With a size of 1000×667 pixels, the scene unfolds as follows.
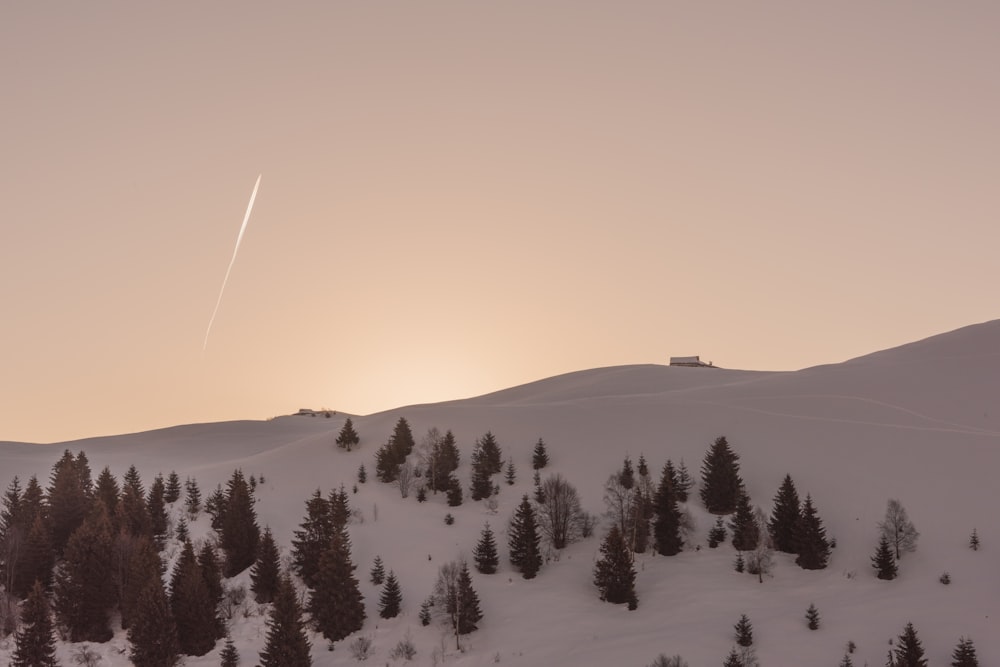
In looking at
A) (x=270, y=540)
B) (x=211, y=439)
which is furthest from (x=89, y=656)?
(x=211, y=439)

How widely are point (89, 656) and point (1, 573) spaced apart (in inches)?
702

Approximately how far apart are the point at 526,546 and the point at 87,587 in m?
34.4

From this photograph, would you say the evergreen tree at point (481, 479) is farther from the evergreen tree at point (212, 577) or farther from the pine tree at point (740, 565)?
the pine tree at point (740, 565)

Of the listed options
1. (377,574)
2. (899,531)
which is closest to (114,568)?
(377,574)

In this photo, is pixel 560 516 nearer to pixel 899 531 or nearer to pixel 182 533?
pixel 899 531

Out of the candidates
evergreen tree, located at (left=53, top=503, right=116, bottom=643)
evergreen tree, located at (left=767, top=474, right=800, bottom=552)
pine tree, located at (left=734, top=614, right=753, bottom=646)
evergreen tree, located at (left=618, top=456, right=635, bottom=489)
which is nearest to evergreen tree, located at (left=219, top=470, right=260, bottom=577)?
evergreen tree, located at (left=53, top=503, right=116, bottom=643)

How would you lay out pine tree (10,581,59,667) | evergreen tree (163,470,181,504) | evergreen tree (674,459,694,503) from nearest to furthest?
pine tree (10,581,59,667) < evergreen tree (674,459,694,503) < evergreen tree (163,470,181,504)

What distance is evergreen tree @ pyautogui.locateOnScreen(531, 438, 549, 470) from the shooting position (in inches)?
3438

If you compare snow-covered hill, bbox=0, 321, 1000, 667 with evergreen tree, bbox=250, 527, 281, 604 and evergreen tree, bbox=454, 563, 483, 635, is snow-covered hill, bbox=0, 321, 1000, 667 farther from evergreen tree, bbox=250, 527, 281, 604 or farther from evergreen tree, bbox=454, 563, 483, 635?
evergreen tree, bbox=250, 527, 281, 604

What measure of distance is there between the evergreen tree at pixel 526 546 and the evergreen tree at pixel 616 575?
19.8 ft

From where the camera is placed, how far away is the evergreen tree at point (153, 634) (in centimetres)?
5772

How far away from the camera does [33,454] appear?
433 feet

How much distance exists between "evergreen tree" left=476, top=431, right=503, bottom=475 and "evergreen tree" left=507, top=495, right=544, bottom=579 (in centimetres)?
1423

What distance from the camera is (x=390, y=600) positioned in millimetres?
64438
